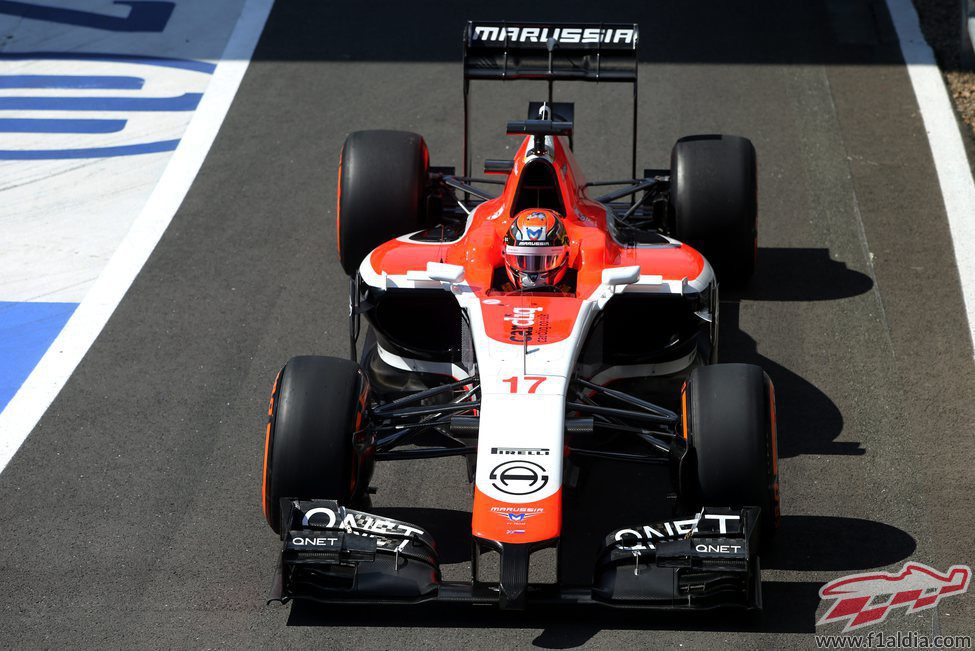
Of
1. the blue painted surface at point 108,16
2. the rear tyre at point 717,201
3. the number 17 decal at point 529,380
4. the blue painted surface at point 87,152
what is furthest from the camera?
the blue painted surface at point 108,16

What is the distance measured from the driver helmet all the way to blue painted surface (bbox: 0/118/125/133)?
634 centimetres

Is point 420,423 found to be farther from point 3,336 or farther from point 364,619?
point 3,336

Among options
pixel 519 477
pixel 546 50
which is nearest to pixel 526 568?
pixel 519 477

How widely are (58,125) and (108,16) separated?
2618 mm

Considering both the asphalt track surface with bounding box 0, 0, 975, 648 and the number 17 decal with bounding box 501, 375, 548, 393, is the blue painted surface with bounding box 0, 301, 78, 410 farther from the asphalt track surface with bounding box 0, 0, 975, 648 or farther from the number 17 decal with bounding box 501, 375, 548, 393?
the number 17 decal with bounding box 501, 375, 548, 393

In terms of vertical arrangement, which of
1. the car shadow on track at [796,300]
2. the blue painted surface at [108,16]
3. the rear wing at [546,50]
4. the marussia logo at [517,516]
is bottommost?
the car shadow on track at [796,300]

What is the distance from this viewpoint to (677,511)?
25.0 ft

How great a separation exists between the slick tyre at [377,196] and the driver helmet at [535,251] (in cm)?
171

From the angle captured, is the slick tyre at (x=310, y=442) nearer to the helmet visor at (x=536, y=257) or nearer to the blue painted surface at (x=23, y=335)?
the helmet visor at (x=536, y=257)

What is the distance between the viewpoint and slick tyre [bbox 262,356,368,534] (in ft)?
24.3

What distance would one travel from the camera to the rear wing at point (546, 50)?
9.94 meters

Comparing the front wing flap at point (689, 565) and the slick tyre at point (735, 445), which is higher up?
the slick tyre at point (735, 445)

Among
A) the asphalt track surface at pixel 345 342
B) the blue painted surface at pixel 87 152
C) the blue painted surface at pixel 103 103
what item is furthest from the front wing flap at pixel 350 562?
the blue painted surface at pixel 103 103

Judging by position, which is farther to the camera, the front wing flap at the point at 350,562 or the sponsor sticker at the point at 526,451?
the sponsor sticker at the point at 526,451
